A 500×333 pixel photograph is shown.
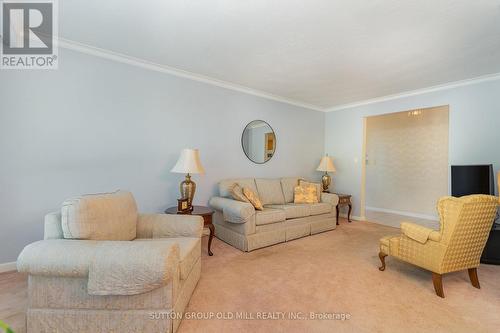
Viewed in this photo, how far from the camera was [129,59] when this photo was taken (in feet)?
10.2

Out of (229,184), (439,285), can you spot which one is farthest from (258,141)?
(439,285)

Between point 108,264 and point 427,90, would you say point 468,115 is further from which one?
point 108,264

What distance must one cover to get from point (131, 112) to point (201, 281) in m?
2.27

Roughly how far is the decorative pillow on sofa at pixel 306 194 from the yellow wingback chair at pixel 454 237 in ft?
6.45

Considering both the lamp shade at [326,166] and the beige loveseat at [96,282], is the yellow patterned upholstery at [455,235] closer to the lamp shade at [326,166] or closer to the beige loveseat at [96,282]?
the beige loveseat at [96,282]

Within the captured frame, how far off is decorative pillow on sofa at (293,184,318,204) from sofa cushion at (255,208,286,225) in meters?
0.84

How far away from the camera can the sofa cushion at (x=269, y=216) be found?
3.28m

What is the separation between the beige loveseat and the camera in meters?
1.42

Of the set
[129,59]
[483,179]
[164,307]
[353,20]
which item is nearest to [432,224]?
[483,179]

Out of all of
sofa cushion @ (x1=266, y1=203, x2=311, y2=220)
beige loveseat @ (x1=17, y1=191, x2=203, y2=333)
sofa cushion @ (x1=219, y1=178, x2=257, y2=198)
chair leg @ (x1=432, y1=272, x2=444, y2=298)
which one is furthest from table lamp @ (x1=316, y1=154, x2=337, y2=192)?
beige loveseat @ (x1=17, y1=191, x2=203, y2=333)

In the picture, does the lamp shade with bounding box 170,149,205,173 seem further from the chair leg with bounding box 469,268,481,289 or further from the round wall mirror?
the chair leg with bounding box 469,268,481,289

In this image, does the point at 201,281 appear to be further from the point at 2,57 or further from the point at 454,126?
the point at 454,126

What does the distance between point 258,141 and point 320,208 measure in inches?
64.1

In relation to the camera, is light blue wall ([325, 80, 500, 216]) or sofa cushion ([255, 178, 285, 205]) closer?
light blue wall ([325, 80, 500, 216])
